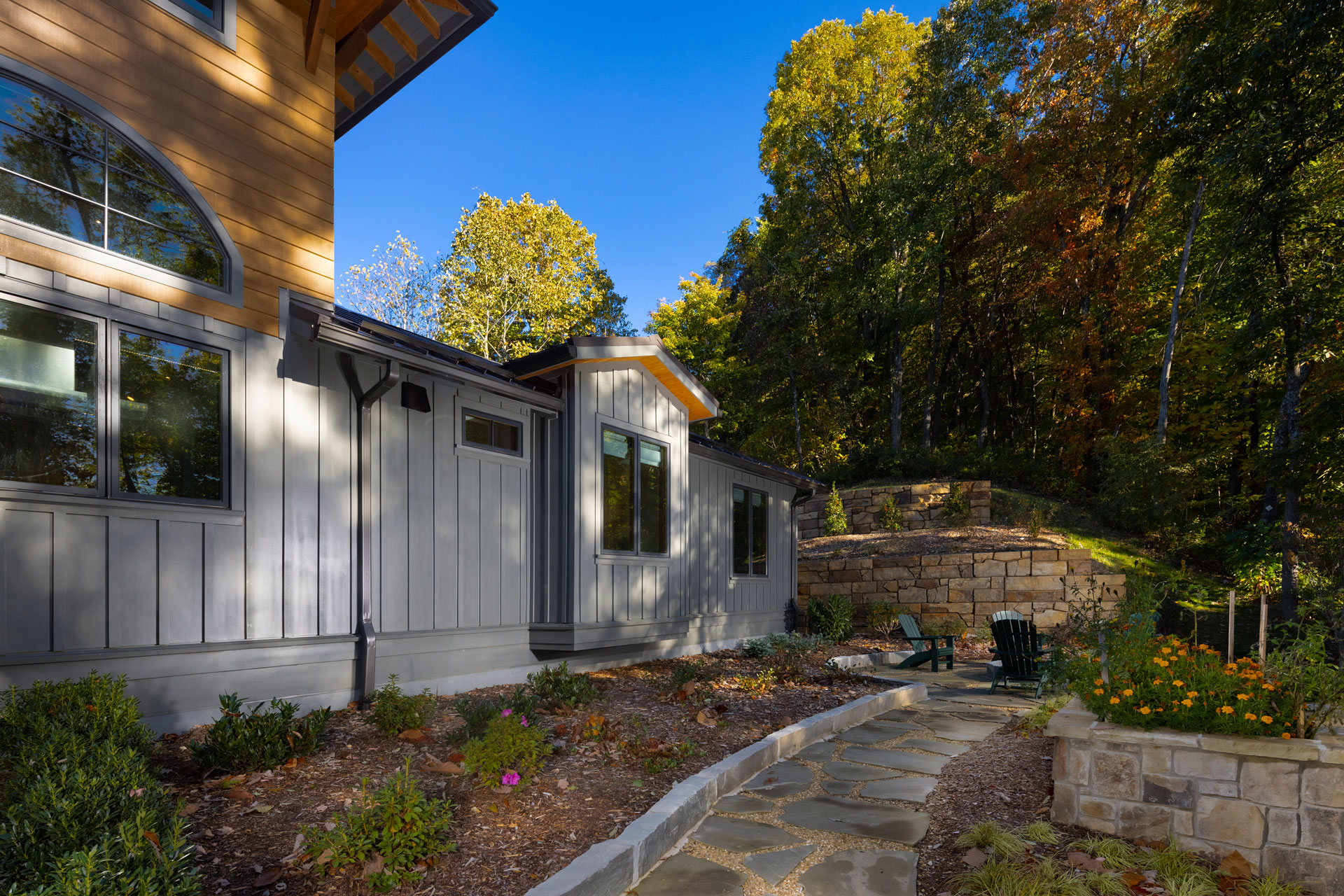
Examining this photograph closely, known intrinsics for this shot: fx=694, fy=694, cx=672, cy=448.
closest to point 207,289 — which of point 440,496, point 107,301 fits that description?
point 107,301

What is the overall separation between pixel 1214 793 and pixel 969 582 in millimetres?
9743

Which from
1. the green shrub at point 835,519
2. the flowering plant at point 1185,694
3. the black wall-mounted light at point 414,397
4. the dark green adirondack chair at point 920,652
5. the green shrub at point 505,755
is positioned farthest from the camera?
the green shrub at point 835,519

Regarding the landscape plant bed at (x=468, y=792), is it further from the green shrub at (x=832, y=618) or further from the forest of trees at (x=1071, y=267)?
the forest of trees at (x=1071, y=267)

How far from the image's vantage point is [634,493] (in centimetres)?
776

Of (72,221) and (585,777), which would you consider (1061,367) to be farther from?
(72,221)

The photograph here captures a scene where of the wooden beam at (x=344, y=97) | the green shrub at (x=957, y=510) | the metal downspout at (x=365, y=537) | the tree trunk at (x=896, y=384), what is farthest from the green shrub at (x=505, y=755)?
the tree trunk at (x=896, y=384)

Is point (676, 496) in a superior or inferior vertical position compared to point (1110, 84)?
inferior

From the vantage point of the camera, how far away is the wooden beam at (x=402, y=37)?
273 inches

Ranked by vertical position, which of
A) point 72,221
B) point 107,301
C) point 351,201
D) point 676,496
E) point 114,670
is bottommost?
point 114,670

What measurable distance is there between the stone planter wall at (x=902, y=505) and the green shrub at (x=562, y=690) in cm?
1197

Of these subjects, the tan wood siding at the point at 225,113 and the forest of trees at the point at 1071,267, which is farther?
the forest of trees at the point at 1071,267

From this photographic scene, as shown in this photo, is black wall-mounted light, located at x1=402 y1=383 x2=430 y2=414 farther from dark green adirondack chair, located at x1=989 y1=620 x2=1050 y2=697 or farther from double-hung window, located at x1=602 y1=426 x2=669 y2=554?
dark green adirondack chair, located at x1=989 y1=620 x2=1050 y2=697

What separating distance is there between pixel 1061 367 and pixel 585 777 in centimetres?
1843

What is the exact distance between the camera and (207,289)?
489cm
